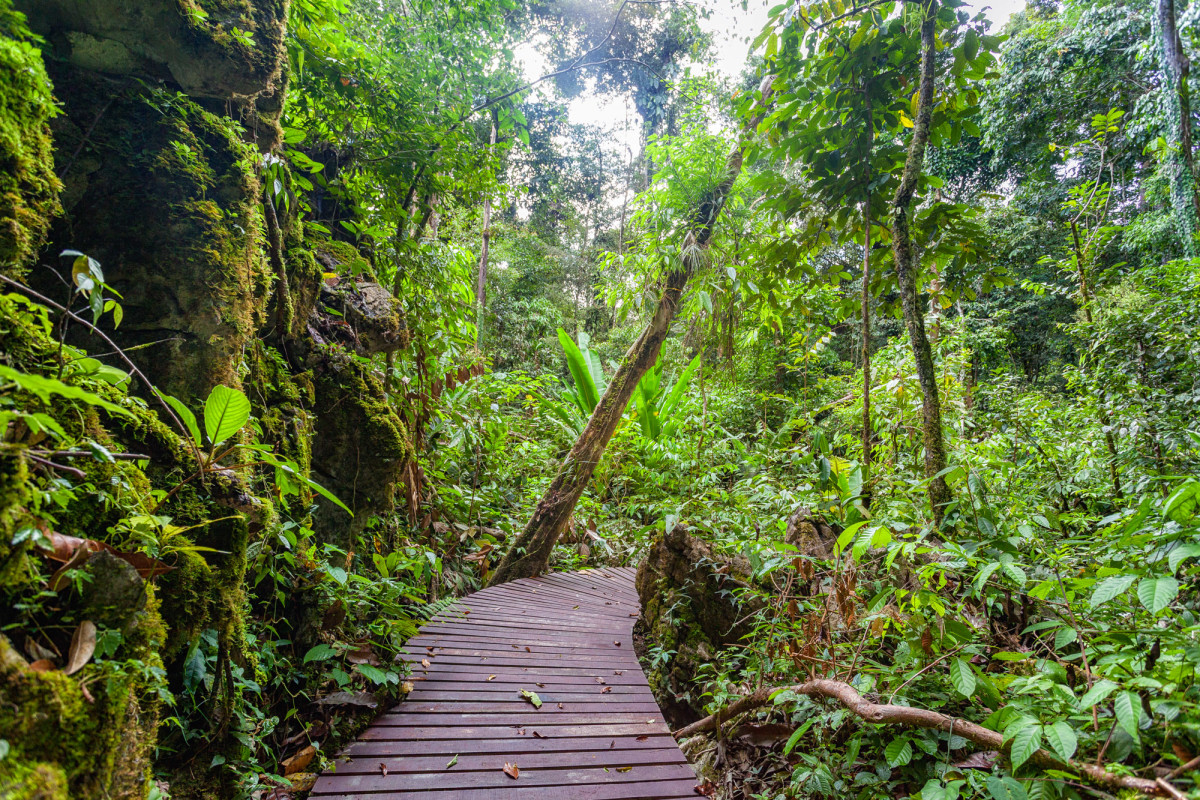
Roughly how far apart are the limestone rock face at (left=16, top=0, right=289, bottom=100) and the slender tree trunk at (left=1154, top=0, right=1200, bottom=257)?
8503 mm

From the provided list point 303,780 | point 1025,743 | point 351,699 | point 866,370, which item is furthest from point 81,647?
point 866,370

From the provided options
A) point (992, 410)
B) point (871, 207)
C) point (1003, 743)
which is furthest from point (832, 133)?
point (992, 410)

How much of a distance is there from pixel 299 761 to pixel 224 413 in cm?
133

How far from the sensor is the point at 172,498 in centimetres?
160

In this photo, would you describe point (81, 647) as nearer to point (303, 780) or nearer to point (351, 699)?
point (303, 780)

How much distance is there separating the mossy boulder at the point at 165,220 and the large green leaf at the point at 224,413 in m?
0.56

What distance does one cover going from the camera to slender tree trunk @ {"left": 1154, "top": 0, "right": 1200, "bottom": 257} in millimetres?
5684

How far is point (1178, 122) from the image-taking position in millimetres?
6273

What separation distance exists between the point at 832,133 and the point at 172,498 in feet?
9.68

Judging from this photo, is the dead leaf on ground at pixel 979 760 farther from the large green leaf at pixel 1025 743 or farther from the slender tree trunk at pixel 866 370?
the slender tree trunk at pixel 866 370

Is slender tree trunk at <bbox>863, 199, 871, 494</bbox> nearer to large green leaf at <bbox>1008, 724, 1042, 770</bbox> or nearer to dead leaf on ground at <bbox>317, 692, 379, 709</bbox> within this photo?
large green leaf at <bbox>1008, 724, 1042, 770</bbox>

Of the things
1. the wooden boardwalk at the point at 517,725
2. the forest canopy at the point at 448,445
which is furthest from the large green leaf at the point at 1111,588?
the wooden boardwalk at the point at 517,725

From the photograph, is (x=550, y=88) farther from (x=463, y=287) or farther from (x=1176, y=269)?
(x=1176, y=269)

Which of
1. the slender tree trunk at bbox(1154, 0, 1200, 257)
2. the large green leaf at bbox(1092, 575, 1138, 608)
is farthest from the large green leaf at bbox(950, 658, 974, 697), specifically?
the slender tree trunk at bbox(1154, 0, 1200, 257)
